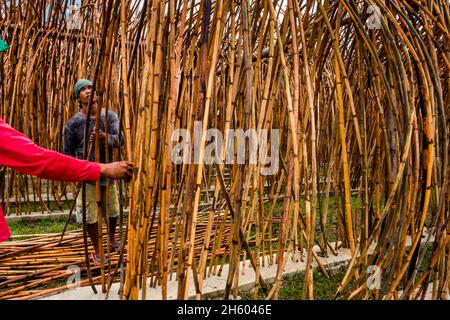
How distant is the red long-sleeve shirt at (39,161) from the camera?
1.03 meters

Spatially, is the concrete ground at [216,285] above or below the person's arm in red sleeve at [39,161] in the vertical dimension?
below

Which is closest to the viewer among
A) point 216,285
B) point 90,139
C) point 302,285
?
point 216,285

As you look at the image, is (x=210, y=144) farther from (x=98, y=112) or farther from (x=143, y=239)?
(x=143, y=239)

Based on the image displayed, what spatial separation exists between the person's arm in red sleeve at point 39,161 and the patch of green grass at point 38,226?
1.82 meters

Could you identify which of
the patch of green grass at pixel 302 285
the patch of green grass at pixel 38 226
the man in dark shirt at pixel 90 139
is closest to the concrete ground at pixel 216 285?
the patch of green grass at pixel 302 285

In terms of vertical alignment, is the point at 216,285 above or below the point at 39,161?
below

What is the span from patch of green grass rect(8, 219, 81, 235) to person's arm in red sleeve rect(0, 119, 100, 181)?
1825 mm

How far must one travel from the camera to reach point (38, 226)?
2898mm

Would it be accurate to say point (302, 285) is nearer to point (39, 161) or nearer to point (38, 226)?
point (39, 161)

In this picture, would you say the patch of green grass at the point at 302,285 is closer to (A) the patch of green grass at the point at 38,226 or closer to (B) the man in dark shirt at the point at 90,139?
(B) the man in dark shirt at the point at 90,139

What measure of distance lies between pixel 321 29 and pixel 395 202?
0.63 m

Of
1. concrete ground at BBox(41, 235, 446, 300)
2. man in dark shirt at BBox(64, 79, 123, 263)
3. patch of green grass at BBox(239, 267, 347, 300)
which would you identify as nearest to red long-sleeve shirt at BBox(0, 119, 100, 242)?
concrete ground at BBox(41, 235, 446, 300)

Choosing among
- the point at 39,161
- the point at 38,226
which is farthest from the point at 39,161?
the point at 38,226

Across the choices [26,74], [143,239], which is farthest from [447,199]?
[26,74]
